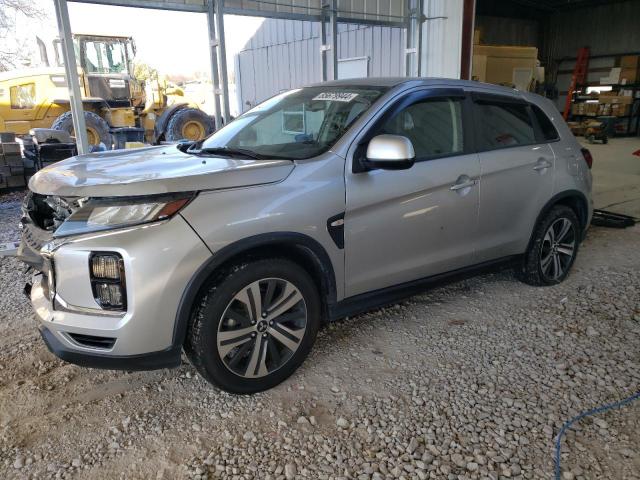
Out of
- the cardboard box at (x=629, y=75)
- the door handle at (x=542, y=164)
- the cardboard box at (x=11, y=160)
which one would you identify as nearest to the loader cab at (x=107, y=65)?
the cardboard box at (x=11, y=160)

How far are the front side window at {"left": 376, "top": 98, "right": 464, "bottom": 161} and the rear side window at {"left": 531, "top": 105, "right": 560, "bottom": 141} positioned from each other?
2.98ft

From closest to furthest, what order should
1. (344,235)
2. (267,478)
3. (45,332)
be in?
(267,478)
(45,332)
(344,235)

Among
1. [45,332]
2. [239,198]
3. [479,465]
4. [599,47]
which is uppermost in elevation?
[599,47]

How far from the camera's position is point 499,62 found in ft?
39.0

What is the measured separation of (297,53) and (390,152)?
385 inches

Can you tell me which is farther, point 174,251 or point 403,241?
point 403,241

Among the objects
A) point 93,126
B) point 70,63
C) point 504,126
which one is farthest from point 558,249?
point 93,126

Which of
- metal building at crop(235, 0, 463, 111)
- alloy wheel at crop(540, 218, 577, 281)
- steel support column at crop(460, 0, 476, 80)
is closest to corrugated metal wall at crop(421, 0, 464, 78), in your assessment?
metal building at crop(235, 0, 463, 111)

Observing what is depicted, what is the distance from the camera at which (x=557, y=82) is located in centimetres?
2495

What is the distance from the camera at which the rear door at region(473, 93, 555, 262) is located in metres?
3.64

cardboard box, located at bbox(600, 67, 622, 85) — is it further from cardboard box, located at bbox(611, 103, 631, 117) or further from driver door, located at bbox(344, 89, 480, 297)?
driver door, located at bbox(344, 89, 480, 297)

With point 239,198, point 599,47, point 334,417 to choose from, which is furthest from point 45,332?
point 599,47

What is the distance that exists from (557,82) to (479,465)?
26402 millimetres

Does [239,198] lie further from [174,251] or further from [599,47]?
[599,47]
